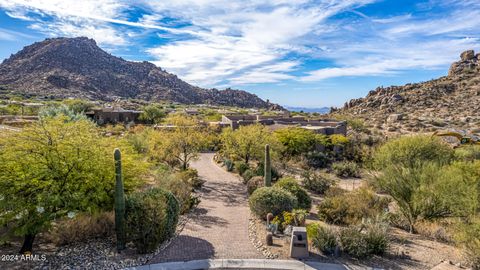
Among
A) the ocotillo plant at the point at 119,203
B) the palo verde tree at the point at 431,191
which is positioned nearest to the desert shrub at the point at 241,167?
the palo verde tree at the point at 431,191

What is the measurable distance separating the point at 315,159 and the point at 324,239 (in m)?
20.0

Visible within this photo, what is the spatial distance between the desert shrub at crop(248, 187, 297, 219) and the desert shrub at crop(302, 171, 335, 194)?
273 inches

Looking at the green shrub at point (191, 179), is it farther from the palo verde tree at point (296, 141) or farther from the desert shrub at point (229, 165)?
the palo verde tree at point (296, 141)

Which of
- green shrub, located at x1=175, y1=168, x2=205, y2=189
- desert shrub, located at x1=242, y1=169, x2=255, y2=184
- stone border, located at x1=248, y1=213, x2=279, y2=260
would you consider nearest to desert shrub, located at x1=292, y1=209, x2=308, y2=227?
stone border, located at x1=248, y1=213, x2=279, y2=260

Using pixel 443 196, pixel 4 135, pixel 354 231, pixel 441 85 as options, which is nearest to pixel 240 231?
pixel 354 231

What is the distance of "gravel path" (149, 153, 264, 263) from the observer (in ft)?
32.5

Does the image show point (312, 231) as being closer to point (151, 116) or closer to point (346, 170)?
point (346, 170)

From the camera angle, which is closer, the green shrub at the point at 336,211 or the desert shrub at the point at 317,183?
the green shrub at the point at 336,211

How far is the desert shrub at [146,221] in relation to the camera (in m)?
9.62

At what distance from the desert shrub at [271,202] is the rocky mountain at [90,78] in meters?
88.5

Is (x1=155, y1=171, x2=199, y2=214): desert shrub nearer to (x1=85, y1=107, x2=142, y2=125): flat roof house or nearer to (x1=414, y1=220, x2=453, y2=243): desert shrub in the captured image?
(x1=414, y1=220, x2=453, y2=243): desert shrub

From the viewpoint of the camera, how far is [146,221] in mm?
9695

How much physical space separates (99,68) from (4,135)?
120m

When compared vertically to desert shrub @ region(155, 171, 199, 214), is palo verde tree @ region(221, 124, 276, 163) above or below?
above
